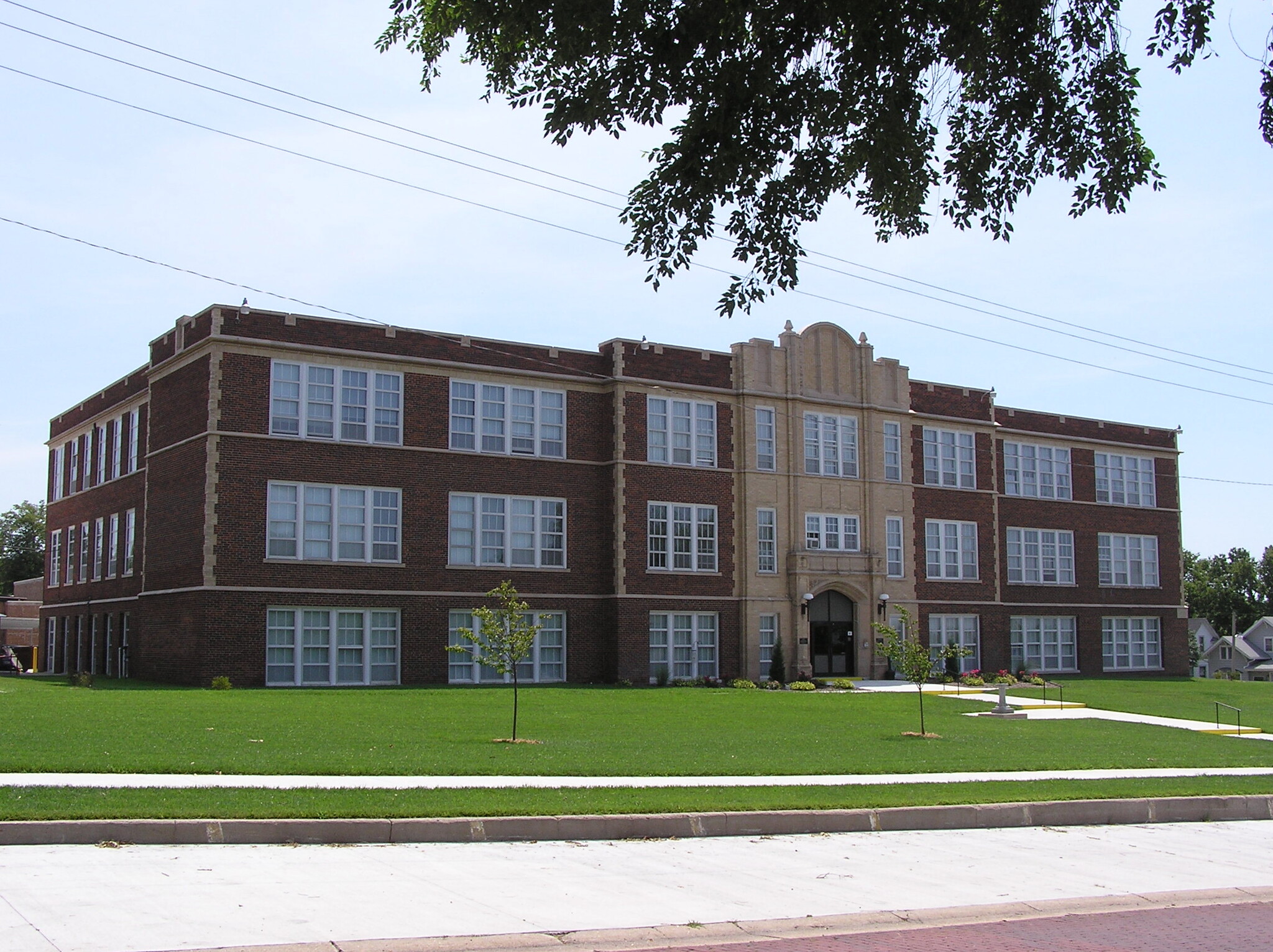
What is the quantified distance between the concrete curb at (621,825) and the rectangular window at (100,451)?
36535 millimetres

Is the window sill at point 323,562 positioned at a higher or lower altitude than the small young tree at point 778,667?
higher

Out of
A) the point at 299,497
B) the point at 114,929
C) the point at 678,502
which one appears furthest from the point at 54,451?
the point at 114,929

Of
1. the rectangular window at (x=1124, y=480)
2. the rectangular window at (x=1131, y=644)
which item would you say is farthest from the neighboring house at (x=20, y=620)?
the rectangular window at (x=1124, y=480)

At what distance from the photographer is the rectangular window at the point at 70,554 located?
1877 inches

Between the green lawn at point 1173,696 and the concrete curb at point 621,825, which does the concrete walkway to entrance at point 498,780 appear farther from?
the green lawn at point 1173,696

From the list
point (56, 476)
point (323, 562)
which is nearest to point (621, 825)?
point (323, 562)

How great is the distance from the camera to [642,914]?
938cm

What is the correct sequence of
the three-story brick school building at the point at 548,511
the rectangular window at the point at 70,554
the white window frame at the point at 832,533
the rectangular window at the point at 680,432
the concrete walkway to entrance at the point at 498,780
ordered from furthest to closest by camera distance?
the rectangular window at the point at 70,554 → the white window frame at the point at 832,533 → the rectangular window at the point at 680,432 → the three-story brick school building at the point at 548,511 → the concrete walkway to entrance at the point at 498,780

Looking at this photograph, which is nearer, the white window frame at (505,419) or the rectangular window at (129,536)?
Result: the white window frame at (505,419)

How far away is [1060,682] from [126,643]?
103 ft

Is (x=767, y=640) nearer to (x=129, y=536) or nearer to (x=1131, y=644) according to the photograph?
(x=1131, y=644)

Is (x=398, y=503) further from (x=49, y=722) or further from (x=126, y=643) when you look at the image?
(x=49, y=722)

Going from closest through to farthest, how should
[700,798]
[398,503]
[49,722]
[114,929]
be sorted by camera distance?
[114,929] < [700,798] < [49,722] < [398,503]

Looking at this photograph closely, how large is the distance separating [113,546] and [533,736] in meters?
26.4
